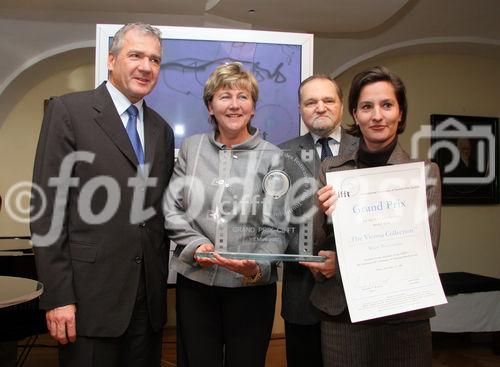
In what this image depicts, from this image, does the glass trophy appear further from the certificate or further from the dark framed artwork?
the dark framed artwork

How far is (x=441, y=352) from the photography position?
436cm

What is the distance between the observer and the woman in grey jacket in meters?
1.53

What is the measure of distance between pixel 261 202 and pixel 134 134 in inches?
19.8

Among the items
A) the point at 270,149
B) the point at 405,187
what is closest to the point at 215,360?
the point at 270,149

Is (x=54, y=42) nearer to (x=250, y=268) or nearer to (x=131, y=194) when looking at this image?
(x=131, y=194)

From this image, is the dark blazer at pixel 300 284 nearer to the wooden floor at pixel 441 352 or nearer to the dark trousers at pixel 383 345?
the dark trousers at pixel 383 345

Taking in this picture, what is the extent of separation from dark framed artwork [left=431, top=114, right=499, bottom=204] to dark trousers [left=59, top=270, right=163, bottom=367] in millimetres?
4186

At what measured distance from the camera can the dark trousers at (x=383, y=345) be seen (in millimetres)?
1364

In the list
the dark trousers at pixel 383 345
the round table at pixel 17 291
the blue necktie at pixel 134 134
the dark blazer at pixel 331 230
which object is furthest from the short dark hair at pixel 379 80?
the round table at pixel 17 291

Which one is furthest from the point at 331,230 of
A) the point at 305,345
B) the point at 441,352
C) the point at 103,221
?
the point at 441,352

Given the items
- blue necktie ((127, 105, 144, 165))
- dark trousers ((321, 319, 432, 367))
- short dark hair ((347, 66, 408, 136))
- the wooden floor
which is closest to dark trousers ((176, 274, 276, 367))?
dark trousers ((321, 319, 432, 367))

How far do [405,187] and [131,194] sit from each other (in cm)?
87

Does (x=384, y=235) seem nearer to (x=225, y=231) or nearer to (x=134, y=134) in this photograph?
(x=225, y=231)

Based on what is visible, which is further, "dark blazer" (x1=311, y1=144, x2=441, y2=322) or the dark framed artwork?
the dark framed artwork
